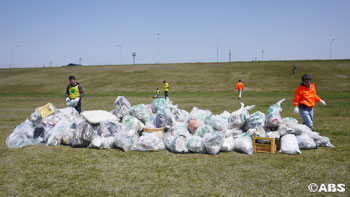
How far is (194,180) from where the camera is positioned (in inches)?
153

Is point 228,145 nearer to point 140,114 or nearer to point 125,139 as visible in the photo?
point 125,139

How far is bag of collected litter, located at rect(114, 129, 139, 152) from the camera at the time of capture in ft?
17.9

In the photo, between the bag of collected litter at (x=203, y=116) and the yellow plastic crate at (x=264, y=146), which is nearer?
the yellow plastic crate at (x=264, y=146)

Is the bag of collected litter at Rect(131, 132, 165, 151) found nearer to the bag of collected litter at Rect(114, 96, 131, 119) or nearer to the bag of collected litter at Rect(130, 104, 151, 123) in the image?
the bag of collected litter at Rect(130, 104, 151, 123)

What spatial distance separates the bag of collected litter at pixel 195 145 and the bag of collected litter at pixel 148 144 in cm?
60

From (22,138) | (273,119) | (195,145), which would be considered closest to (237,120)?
(273,119)

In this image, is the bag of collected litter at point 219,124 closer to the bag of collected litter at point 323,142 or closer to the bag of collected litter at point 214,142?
the bag of collected litter at point 214,142

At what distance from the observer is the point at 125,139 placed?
5.52 meters

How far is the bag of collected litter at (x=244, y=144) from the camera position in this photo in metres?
5.10

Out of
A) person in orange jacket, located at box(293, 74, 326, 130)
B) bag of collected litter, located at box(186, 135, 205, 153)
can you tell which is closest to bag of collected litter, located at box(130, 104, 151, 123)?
bag of collected litter, located at box(186, 135, 205, 153)

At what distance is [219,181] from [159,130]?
92.5 inches

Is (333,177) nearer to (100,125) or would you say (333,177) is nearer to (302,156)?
(302,156)

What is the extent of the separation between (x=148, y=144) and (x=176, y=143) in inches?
23.1

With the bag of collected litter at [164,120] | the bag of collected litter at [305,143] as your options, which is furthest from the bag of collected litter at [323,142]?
the bag of collected litter at [164,120]
